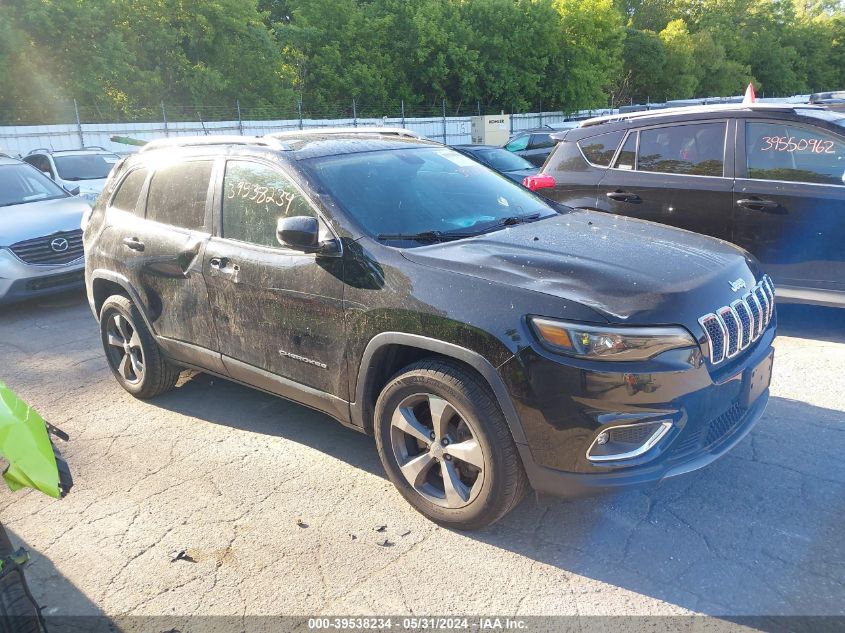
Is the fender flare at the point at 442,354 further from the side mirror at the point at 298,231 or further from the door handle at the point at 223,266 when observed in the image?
the door handle at the point at 223,266

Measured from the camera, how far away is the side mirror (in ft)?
10.6

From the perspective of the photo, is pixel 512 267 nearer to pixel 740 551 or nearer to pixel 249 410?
pixel 740 551

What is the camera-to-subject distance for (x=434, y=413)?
120 inches

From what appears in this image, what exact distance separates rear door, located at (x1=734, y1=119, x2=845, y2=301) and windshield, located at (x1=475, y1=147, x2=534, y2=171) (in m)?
7.02

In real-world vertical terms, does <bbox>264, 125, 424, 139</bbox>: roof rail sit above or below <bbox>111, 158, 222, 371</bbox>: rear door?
above

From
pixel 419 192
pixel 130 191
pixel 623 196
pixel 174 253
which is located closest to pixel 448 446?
pixel 419 192

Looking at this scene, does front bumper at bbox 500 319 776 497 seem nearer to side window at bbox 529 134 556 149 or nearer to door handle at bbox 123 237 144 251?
door handle at bbox 123 237 144 251

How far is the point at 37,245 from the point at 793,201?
24.2ft

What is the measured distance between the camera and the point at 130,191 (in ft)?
15.4

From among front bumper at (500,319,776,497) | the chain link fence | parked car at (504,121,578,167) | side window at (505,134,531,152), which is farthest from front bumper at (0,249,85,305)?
side window at (505,134,531,152)

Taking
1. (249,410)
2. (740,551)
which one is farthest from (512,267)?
(249,410)

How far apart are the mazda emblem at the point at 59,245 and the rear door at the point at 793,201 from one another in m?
6.86

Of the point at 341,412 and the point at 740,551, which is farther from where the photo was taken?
the point at 341,412

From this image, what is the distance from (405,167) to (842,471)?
2777 millimetres
